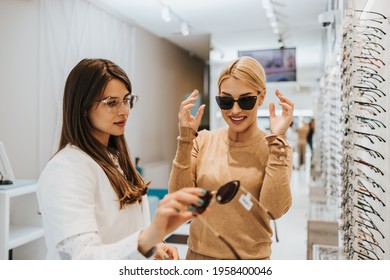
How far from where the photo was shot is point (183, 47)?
133 inches

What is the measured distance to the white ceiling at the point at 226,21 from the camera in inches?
103

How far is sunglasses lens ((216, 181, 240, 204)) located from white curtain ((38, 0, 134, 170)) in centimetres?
187

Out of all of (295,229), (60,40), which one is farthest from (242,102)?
(295,229)

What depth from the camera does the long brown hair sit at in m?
0.97

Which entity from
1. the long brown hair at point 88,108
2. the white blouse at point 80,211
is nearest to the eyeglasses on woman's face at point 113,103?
the long brown hair at point 88,108

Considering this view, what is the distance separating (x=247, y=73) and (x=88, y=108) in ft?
1.44

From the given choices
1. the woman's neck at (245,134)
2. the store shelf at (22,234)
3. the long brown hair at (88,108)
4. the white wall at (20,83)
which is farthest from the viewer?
the white wall at (20,83)

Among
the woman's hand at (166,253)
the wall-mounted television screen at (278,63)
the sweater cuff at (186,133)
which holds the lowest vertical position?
the woman's hand at (166,253)

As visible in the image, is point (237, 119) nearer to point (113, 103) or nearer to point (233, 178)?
point (233, 178)

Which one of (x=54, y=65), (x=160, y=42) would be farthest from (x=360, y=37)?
(x=54, y=65)

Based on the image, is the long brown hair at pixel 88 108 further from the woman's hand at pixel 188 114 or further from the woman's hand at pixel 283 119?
the woman's hand at pixel 283 119

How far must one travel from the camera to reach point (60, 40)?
278cm

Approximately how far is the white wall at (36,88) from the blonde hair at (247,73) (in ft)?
3.42

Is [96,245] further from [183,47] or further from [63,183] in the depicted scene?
[183,47]
